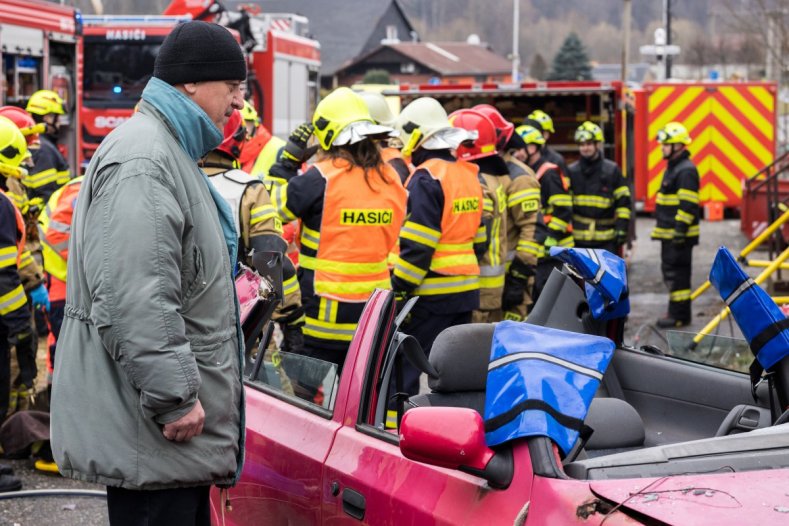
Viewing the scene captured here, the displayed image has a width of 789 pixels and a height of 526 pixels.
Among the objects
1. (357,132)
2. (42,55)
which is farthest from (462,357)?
(42,55)

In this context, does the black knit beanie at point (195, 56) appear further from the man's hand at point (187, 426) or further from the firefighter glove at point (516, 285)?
the firefighter glove at point (516, 285)

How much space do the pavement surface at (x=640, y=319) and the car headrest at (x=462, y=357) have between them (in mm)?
1051

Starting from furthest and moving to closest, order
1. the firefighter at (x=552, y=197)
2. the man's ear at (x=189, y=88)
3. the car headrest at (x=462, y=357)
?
1. the firefighter at (x=552, y=197)
2. the car headrest at (x=462, y=357)
3. the man's ear at (x=189, y=88)

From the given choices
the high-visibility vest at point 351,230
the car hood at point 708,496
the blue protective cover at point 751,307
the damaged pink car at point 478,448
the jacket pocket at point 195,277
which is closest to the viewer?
the car hood at point 708,496

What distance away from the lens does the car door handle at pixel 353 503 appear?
10.1ft

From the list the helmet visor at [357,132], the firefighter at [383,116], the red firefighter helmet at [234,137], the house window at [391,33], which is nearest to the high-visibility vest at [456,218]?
the helmet visor at [357,132]

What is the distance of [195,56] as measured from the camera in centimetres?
292

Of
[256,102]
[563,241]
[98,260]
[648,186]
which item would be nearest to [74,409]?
[98,260]

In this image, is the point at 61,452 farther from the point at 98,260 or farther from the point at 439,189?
the point at 439,189

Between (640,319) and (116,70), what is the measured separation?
874 cm

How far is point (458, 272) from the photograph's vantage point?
6.12m

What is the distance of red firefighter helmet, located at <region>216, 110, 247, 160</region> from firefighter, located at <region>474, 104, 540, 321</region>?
2774 mm

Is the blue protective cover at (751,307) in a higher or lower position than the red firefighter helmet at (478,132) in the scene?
lower

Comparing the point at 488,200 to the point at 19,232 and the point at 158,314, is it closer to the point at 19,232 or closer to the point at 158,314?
the point at 19,232
